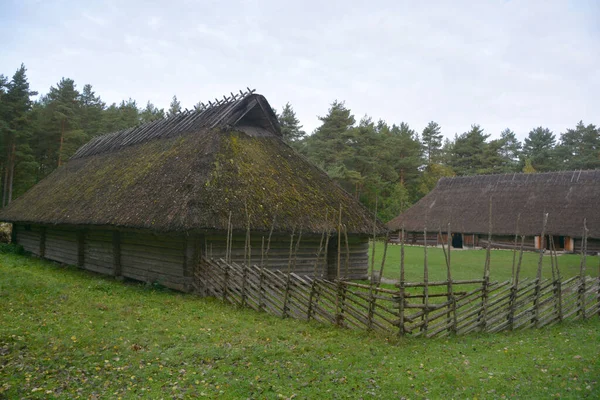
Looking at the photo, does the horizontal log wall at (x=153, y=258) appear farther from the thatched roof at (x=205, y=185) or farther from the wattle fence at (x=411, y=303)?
the wattle fence at (x=411, y=303)

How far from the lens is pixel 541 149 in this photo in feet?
182

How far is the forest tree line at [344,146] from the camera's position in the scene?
32312 mm

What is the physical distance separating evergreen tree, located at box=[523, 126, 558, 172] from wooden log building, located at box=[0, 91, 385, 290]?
45.6 meters

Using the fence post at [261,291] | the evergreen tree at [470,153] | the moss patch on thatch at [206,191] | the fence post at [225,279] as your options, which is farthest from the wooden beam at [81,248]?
the evergreen tree at [470,153]

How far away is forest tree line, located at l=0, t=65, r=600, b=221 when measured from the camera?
32.3m

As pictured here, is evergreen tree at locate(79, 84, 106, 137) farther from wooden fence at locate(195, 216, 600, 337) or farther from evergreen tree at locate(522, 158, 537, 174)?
evergreen tree at locate(522, 158, 537, 174)

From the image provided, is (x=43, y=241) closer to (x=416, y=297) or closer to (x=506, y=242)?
(x=416, y=297)

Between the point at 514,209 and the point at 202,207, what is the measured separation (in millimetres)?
25794

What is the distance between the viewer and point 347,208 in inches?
594

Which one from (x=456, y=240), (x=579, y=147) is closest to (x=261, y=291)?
(x=456, y=240)

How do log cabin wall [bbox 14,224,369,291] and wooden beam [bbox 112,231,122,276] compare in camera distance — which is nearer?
log cabin wall [bbox 14,224,369,291]

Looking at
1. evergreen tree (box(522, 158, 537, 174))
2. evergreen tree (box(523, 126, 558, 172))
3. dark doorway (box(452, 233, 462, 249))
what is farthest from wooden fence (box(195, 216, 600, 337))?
evergreen tree (box(523, 126, 558, 172))

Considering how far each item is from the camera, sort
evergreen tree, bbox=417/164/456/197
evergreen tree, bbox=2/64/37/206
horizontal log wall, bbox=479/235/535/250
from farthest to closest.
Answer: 1. evergreen tree, bbox=417/164/456/197
2. evergreen tree, bbox=2/64/37/206
3. horizontal log wall, bbox=479/235/535/250

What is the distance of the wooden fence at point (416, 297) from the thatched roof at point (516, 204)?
1645 cm
